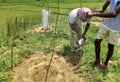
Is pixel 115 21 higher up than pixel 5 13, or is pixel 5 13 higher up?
pixel 115 21

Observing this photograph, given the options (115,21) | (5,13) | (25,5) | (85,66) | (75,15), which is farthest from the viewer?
(25,5)

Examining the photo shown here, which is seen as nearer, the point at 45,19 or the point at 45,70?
the point at 45,70

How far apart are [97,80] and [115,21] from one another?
946mm

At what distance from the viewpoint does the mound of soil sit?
197 inches

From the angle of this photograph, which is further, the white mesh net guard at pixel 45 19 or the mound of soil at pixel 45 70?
the white mesh net guard at pixel 45 19

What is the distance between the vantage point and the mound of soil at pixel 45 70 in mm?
5008

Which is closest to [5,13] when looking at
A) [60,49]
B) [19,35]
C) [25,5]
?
[25,5]

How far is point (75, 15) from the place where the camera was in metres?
5.90

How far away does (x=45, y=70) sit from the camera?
Result: 207 inches

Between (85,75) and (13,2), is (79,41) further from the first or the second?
(13,2)

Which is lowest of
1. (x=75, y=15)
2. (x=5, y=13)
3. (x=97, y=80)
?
(x=5, y=13)

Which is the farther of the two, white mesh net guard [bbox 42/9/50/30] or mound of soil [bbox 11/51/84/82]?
white mesh net guard [bbox 42/9/50/30]

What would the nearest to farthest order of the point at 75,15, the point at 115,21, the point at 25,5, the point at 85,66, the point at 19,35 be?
the point at 115,21 < the point at 85,66 < the point at 75,15 < the point at 19,35 < the point at 25,5

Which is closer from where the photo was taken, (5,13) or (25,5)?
(5,13)
